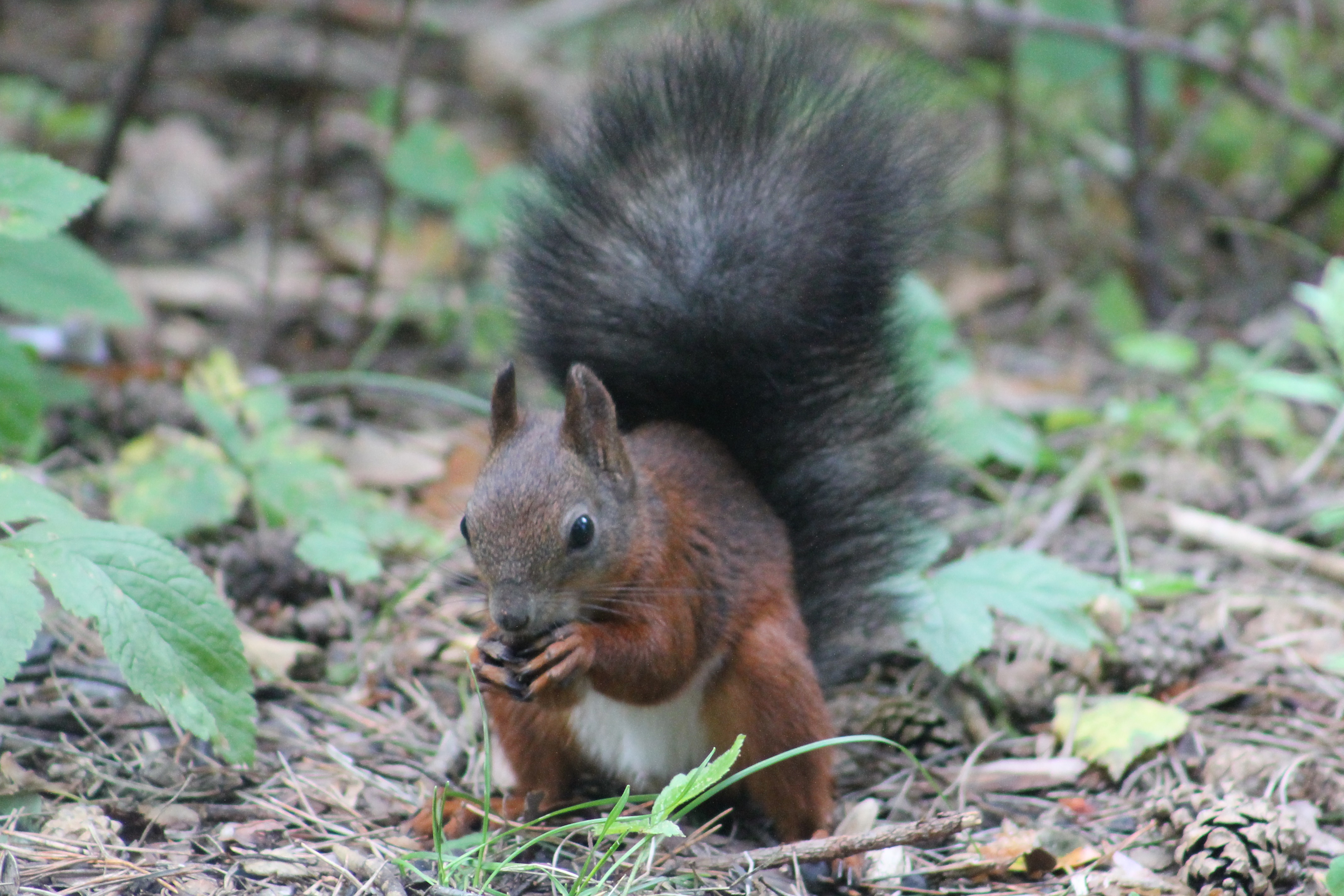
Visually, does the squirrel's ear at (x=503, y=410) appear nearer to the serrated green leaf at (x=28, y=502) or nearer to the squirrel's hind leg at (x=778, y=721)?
the squirrel's hind leg at (x=778, y=721)

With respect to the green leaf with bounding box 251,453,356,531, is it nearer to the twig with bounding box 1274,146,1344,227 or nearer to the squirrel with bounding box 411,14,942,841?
the squirrel with bounding box 411,14,942,841

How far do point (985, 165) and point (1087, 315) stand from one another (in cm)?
62

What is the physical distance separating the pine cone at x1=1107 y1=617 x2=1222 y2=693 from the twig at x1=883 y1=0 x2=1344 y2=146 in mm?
1843

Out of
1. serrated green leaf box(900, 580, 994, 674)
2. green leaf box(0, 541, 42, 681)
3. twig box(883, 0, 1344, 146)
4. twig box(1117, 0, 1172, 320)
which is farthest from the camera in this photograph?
twig box(1117, 0, 1172, 320)

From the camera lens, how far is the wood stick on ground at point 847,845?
1.89 meters

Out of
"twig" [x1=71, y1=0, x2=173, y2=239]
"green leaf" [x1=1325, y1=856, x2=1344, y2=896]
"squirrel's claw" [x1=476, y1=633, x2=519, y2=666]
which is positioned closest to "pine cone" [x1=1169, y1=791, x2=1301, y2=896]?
"green leaf" [x1=1325, y1=856, x2=1344, y2=896]

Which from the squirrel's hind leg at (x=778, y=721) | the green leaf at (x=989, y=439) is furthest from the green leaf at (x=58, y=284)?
the green leaf at (x=989, y=439)

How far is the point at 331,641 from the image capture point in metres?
2.75

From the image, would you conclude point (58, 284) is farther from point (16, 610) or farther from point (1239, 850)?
point (1239, 850)

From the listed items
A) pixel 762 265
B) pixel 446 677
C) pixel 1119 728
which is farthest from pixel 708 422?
pixel 1119 728

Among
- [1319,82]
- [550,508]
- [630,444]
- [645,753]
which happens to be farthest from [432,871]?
[1319,82]

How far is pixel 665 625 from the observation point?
79.4 inches

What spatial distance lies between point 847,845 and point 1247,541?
1.54 meters

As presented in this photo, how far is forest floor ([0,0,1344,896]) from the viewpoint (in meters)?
2.01
